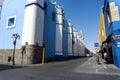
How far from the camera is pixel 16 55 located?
2831 cm

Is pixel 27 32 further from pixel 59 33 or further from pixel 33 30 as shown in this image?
pixel 59 33

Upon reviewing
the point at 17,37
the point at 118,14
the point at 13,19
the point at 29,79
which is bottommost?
the point at 29,79

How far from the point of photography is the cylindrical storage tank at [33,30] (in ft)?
87.6

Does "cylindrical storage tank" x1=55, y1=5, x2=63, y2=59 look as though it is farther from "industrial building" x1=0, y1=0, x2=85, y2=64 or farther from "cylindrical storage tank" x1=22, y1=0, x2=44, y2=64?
"cylindrical storage tank" x1=22, y1=0, x2=44, y2=64

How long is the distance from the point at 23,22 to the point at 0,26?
28.6 ft

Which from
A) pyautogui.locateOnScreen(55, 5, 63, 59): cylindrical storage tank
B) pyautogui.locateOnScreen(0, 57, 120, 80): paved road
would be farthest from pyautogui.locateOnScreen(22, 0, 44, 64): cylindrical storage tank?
pyautogui.locateOnScreen(55, 5, 63, 59): cylindrical storage tank

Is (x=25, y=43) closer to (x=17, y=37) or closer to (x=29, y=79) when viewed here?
(x=17, y=37)

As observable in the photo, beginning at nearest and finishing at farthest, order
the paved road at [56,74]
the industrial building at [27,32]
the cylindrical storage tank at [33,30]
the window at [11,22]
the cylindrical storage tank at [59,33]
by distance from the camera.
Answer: the paved road at [56,74]
the cylindrical storage tank at [33,30]
the industrial building at [27,32]
the window at [11,22]
the cylindrical storage tank at [59,33]

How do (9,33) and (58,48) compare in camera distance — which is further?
(58,48)

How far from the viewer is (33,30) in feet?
89.4

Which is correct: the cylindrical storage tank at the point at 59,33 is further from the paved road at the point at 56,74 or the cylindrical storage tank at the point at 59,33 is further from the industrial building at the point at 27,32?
the paved road at the point at 56,74

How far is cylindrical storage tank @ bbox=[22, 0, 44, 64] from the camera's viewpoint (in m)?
26.7

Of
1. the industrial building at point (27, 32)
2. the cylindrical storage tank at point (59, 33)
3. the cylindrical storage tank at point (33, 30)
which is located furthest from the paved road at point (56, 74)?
the cylindrical storage tank at point (59, 33)

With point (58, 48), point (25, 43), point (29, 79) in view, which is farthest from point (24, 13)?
point (29, 79)
